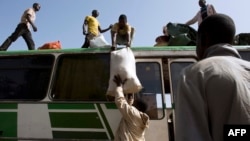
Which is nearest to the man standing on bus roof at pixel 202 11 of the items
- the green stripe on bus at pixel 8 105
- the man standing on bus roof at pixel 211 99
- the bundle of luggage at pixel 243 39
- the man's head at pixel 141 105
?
the bundle of luggage at pixel 243 39

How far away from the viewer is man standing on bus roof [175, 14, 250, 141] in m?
1.23

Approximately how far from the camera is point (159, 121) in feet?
14.8

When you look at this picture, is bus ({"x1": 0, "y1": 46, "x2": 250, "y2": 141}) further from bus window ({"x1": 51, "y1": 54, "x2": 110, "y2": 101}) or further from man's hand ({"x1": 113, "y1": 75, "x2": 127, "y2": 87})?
man's hand ({"x1": 113, "y1": 75, "x2": 127, "y2": 87})

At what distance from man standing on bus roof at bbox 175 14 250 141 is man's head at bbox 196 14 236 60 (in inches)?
5.3

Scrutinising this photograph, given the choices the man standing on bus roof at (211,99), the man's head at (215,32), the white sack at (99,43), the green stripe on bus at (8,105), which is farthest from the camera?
the white sack at (99,43)

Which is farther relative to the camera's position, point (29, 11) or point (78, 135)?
point (29, 11)

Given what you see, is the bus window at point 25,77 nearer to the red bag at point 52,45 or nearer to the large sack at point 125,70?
the red bag at point 52,45

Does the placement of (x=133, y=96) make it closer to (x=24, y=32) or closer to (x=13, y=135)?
(x=13, y=135)

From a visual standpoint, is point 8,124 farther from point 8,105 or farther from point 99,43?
point 99,43

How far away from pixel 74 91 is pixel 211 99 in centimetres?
369

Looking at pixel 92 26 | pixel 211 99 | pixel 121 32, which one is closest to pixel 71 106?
pixel 121 32

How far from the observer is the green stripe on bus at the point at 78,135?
14.8 feet

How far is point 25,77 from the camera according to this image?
16.4 ft

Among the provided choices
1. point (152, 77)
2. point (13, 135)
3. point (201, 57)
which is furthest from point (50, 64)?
point (201, 57)
